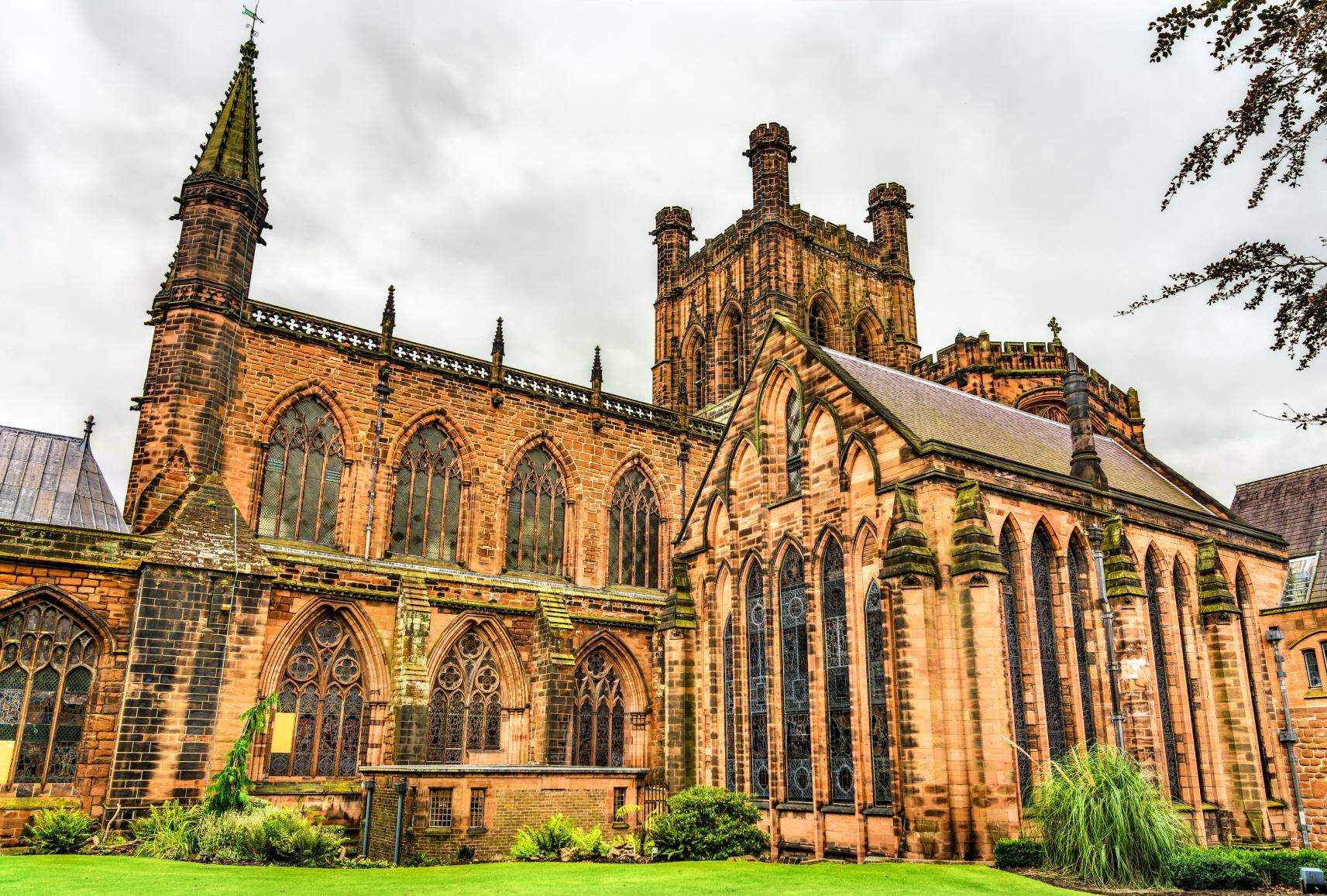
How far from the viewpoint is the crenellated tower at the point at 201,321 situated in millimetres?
22766

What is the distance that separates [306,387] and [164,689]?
9.54 metres

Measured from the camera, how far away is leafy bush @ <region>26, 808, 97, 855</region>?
54.4 feet

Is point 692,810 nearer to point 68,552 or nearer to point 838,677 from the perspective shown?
point 838,677

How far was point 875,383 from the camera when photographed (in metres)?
23.0

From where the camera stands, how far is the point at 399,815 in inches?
682

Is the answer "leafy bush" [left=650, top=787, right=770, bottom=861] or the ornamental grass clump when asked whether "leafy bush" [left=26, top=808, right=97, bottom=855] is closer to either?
"leafy bush" [left=650, top=787, right=770, bottom=861]

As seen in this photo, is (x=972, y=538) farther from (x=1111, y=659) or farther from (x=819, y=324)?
(x=819, y=324)

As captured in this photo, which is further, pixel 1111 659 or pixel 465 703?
pixel 465 703

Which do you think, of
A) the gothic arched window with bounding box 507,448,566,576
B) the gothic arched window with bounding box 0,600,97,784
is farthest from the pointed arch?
the gothic arched window with bounding box 507,448,566,576

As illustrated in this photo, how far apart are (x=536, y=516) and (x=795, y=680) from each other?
35.8 feet

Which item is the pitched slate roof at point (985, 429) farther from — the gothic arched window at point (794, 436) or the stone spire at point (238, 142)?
the stone spire at point (238, 142)

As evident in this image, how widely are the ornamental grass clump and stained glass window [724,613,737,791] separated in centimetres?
808

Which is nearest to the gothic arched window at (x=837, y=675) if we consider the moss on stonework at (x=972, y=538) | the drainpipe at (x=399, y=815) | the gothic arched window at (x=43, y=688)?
the moss on stonework at (x=972, y=538)

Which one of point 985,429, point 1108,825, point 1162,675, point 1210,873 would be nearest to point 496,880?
point 1108,825
